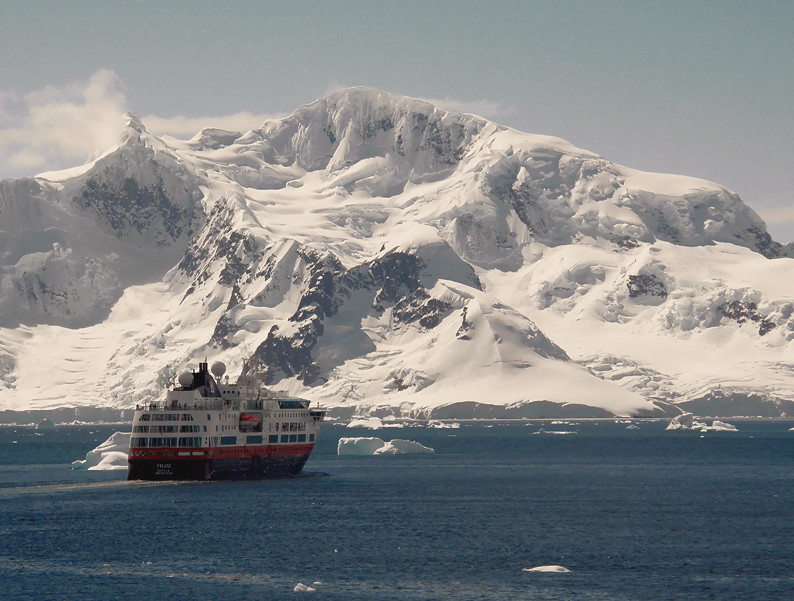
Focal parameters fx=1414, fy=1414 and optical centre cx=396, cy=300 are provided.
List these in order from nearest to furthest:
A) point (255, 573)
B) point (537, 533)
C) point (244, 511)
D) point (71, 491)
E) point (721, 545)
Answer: point (255, 573) < point (721, 545) < point (537, 533) < point (244, 511) < point (71, 491)

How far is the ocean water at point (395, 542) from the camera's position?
110562 mm

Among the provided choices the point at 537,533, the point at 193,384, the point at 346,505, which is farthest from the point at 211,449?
the point at 537,533

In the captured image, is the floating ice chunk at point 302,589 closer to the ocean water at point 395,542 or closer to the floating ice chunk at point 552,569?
the ocean water at point 395,542

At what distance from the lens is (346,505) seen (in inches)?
6609

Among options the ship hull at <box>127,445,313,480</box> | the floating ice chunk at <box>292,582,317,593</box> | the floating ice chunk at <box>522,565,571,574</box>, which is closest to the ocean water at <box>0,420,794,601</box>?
the floating ice chunk at <box>292,582,317,593</box>

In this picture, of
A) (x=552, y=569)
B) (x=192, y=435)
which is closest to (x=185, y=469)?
(x=192, y=435)

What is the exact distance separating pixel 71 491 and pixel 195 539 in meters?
56.3

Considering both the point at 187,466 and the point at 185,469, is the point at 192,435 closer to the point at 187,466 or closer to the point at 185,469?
the point at 187,466

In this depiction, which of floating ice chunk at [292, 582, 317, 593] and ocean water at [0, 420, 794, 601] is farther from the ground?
ocean water at [0, 420, 794, 601]

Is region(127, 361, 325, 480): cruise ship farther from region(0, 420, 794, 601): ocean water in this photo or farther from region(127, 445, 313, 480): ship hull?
region(0, 420, 794, 601): ocean water

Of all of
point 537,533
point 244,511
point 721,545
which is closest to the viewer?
point 721,545

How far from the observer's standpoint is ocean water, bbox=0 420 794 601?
111 meters

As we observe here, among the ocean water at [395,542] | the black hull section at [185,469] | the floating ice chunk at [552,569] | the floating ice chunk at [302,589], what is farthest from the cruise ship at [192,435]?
the floating ice chunk at [302,589]

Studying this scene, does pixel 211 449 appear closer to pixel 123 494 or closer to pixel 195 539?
pixel 123 494
